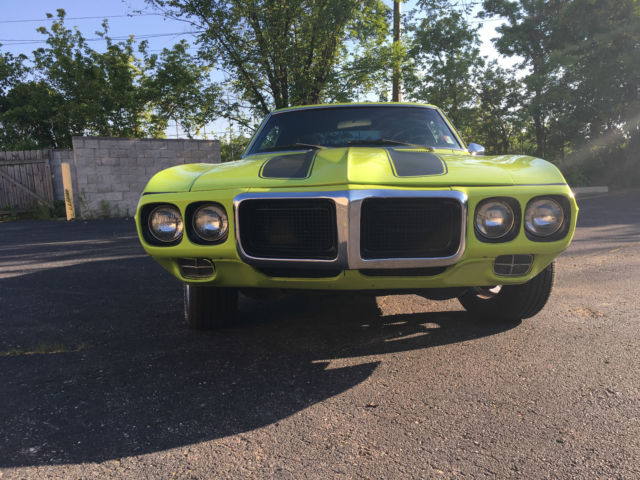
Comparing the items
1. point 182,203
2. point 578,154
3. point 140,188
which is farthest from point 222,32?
point 578,154

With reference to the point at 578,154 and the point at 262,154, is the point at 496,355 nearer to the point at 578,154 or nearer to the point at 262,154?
the point at 262,154

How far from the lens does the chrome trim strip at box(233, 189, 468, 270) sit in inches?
Result: 82.7

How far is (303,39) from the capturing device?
1216 cm

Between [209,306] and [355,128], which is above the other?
[355,128]

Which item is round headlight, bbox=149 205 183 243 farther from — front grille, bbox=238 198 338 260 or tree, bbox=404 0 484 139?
tree, bbox=404 0 484 139

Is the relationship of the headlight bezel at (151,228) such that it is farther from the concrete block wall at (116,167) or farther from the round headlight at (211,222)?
the concrete block wall at (116,167)

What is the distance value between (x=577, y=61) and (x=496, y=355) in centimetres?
1865

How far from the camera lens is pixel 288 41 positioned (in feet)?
39.0

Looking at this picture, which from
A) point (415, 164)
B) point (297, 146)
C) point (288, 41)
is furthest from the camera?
point (288, 41)

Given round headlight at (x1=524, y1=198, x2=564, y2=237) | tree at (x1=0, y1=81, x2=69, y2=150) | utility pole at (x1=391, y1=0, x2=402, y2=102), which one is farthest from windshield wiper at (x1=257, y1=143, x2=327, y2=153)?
tree at (x1=0, y1=81, x2=69, y2=150)

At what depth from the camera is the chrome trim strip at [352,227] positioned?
2.10 m

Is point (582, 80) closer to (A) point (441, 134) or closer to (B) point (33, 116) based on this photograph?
(A) point (441, 134)

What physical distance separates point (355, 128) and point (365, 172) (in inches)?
52.7

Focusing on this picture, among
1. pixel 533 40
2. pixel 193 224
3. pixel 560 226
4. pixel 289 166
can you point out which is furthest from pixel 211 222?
pixel 533 40
